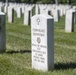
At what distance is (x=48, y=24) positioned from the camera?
28.1 feet

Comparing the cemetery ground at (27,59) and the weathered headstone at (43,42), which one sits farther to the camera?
the cemetery ground at (27,59)

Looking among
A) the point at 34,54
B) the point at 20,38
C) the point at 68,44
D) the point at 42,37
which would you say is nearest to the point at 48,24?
the point at 42,37

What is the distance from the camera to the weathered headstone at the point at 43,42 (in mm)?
8609

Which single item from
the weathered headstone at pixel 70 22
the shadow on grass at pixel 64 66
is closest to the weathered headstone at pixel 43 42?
the shadow on grass at pixel 64 66

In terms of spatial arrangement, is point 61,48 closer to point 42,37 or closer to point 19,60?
point 19,60

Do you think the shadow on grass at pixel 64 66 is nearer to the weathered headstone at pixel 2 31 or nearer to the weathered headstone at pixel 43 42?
the weathered headstone at pixel 43 42

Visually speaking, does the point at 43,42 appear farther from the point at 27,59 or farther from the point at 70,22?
the point at 70,22

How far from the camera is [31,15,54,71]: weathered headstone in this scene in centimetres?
861

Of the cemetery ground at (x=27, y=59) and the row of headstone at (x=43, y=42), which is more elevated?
the row of headstone at (x=43, y=42)

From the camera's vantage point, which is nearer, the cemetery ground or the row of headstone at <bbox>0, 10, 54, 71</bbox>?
the row of headstone at <bbox>0, 10, 54, 71</bbox>

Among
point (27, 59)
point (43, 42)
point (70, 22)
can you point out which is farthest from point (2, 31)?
point (70, 22)

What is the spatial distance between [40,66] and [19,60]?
1417 mm

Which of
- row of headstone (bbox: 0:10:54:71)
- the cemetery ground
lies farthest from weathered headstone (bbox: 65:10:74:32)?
row of headstone (bbox: 0:10:54:71)

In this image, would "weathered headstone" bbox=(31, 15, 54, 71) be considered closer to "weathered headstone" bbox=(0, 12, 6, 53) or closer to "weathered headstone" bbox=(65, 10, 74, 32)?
"weathered headstone" bbox=(0, 12, 6, 53)
